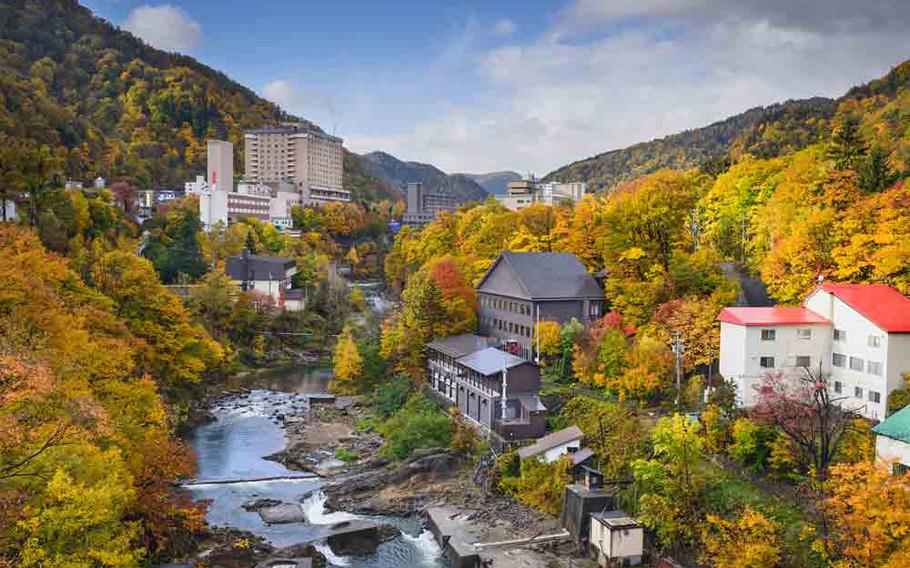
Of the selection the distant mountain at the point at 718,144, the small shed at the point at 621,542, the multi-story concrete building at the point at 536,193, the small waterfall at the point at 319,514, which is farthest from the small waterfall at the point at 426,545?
the multi-story concrete building at the point at 536,193

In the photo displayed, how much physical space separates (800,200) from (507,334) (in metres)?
14.3

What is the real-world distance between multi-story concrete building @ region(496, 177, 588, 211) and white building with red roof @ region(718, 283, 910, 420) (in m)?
70.1

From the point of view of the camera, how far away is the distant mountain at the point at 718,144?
6219 cm

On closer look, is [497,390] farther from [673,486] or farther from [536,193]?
[536,193]

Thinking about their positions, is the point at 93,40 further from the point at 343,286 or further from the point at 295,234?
the point at 343,286

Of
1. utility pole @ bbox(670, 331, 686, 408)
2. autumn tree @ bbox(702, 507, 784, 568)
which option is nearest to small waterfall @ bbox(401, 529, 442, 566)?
autumn tree @ bbox(702, 507, 784, 568)

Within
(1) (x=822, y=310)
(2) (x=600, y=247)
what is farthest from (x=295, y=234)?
(1) (x=822, y=310)

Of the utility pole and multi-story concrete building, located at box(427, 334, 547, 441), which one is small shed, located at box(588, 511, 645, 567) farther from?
multi-story concrete building, located at box(427, 334, 547, 441)

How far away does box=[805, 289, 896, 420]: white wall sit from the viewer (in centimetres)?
2022

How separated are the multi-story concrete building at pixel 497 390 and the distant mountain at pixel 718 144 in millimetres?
34463

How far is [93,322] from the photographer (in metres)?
26.2

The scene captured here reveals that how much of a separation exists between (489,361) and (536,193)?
78138 millimetres

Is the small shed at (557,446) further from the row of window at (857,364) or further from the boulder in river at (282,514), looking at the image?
the row of window at (857,364)

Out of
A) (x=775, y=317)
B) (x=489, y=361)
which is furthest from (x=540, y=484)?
(x=775, y=317)
